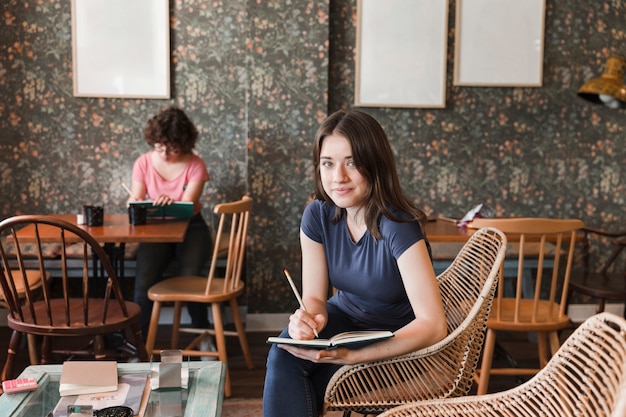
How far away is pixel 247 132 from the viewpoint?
3.87 meters

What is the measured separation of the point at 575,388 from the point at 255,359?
233cm

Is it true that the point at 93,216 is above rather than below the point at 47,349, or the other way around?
above

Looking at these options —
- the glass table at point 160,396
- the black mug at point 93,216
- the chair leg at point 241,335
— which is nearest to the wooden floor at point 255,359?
the chair leg at point 241,335

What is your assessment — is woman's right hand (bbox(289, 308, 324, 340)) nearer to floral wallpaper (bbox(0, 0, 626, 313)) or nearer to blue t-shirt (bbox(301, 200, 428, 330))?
blue t-shirt (bbox(301, 200, 428, 330))

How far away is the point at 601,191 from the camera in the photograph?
4.27 m

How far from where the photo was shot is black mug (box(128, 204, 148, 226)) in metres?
→ 3.28

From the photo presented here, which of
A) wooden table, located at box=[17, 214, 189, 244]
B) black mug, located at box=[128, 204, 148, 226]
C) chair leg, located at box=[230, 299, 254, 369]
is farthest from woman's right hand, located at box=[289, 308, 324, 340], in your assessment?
black mug, located at box=[128, 204, 148, 226]

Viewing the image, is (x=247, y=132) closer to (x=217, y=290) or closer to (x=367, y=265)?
(x=217, y=290)

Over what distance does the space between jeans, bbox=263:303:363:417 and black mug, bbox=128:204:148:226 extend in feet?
5.33

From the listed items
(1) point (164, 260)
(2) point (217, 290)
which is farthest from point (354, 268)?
(1) point (164, 260)

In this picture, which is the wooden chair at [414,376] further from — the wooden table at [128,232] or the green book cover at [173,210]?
the green book cover at [173,210]

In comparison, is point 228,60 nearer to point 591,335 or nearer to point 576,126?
point 576,126

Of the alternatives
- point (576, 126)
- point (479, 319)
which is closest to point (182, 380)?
point (479, 319)

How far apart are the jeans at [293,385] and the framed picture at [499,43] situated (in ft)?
8.73
